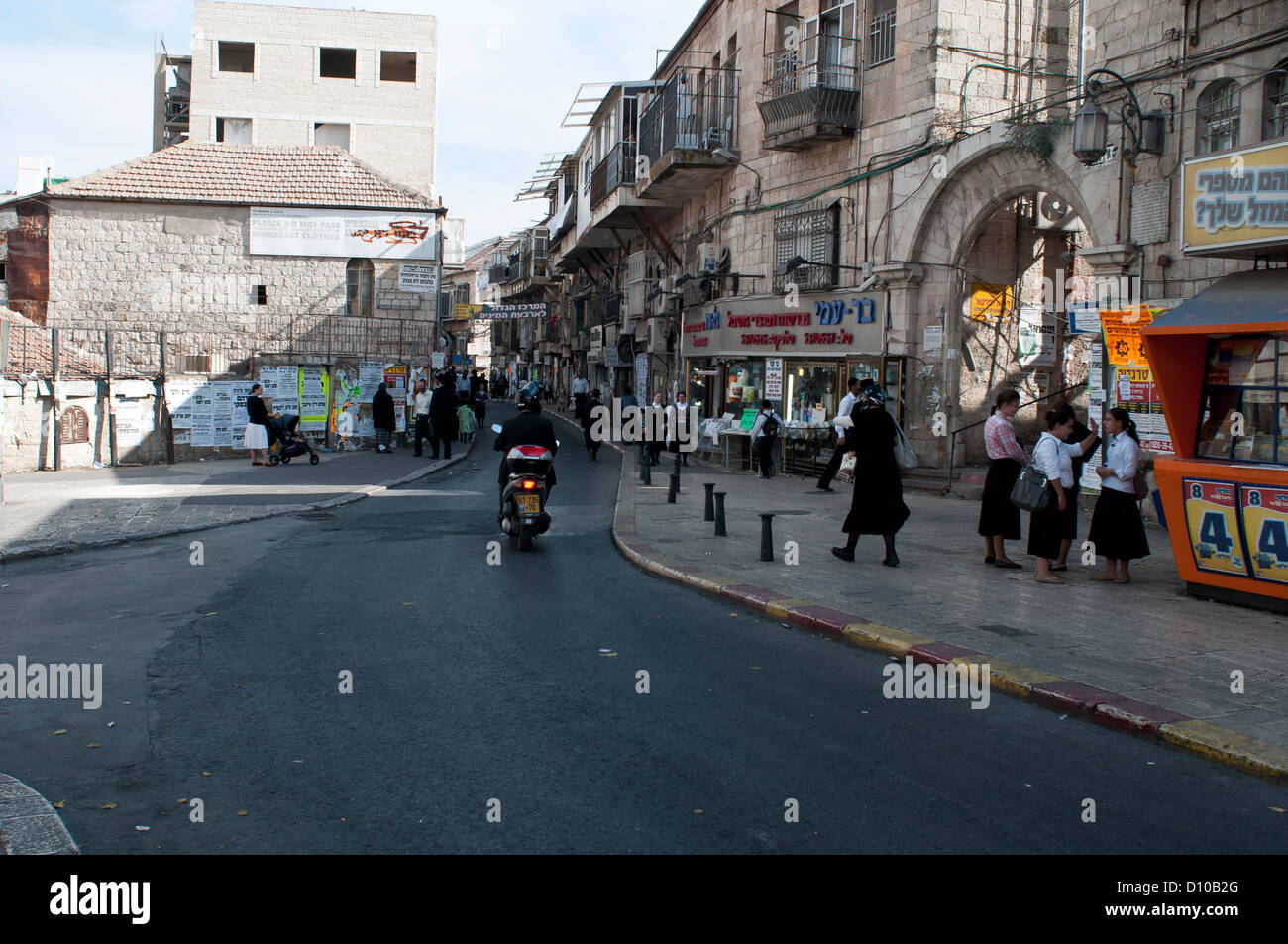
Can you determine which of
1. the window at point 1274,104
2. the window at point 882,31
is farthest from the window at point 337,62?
the window at point 1274,104

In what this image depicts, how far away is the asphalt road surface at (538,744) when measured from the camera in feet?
13.9

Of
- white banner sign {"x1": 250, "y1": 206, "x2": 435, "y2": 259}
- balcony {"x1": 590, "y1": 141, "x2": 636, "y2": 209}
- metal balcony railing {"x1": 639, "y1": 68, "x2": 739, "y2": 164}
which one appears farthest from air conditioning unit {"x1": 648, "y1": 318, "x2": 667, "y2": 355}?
white banner sign {"x1": 250, "y1": 206, "x2": 435, "y2": 259}

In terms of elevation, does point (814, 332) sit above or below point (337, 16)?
below

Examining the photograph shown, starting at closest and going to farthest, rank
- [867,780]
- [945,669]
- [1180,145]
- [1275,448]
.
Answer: [867,780]
[945,669]
[1275,448]
[1180,145]

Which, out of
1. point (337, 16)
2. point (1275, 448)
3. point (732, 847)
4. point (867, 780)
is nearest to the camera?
point (732, 847)

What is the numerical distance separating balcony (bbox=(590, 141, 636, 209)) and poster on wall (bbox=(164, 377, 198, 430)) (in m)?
13.9

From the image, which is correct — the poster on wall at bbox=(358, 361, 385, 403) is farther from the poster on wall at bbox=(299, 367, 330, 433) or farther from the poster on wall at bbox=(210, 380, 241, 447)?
the poster on wall at bbox=(210, 380, 241, 447)

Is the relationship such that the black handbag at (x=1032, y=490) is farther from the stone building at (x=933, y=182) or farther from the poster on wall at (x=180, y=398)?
the poster on wall at (x=180, y=398)

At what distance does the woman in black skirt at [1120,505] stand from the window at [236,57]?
3902cm

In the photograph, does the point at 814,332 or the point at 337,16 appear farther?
the point at 337,16
